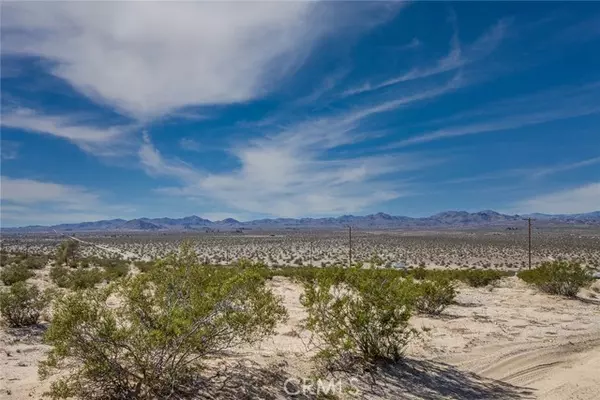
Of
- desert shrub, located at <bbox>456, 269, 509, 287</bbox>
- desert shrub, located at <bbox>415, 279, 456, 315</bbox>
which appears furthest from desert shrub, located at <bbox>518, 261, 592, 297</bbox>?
desert shrub, located at <bbox>415, 279, 456, 315</bbox>

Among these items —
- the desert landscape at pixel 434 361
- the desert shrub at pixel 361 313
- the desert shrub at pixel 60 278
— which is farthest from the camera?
the desert shrub at pixel 60 278

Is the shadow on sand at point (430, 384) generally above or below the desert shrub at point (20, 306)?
below

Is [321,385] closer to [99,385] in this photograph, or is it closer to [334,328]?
[334,328]

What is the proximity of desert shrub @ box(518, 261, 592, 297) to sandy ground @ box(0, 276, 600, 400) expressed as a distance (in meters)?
3.66

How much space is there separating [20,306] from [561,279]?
19.3 m

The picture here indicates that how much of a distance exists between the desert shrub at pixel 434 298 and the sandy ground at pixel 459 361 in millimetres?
436

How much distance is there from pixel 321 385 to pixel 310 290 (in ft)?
5.77

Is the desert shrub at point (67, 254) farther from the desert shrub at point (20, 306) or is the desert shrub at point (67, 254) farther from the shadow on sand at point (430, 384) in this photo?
the shadow on sand at point (430, 384)

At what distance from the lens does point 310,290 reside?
30.8 ft

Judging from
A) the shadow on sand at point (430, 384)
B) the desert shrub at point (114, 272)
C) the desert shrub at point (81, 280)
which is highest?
the desert shrub at point (81, 280)

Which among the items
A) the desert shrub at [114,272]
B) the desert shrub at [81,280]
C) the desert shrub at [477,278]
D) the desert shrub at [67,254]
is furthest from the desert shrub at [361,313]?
the desert shrub at [67,254]

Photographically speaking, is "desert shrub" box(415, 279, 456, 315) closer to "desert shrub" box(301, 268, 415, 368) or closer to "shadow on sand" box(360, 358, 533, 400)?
"shadow on sand" box(360, 358, 533, 400)

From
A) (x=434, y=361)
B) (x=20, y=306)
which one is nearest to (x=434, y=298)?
(x=434, y=361)

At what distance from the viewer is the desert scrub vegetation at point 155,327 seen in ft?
21.5
